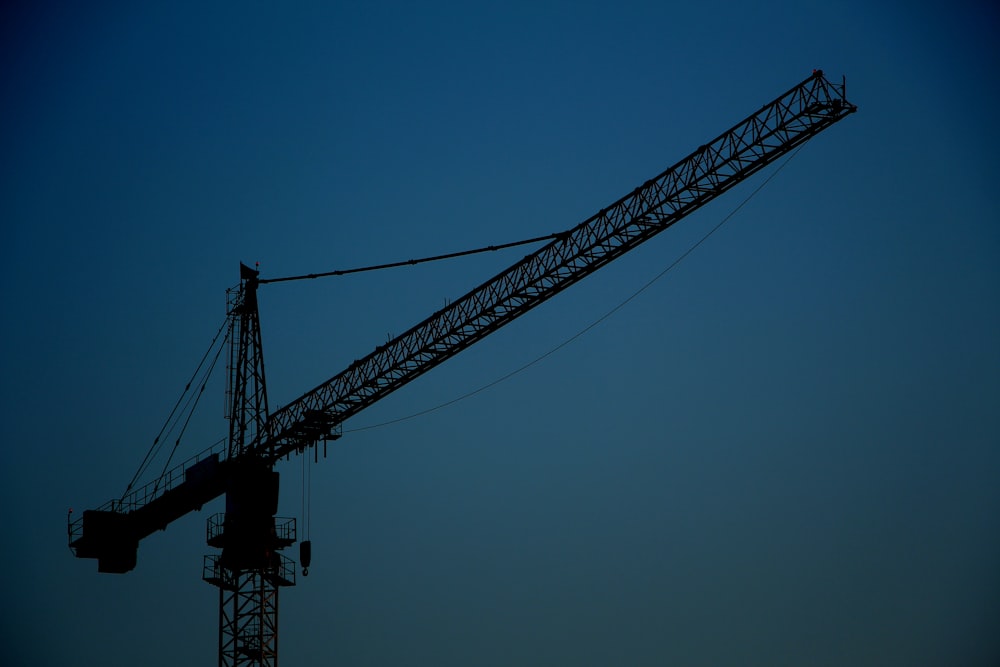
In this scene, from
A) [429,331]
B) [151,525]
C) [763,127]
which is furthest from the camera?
[151,525]

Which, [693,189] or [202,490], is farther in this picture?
[202,490]

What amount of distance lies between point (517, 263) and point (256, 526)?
1974cm

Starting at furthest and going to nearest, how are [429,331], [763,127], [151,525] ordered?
[151,525]
[429,331]
[763,127]

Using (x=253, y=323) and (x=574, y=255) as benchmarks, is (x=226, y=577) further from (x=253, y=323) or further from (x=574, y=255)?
(x=574, y=255)

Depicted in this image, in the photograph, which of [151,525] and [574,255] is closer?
[574,255]

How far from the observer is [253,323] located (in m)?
84.4

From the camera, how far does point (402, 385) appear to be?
263ft

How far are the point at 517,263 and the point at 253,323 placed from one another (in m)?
16.7

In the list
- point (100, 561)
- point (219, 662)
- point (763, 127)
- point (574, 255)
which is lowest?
point (219, 662)

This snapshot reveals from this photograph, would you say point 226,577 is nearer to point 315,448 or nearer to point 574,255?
point 315,448

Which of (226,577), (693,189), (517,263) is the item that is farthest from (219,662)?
(693,189)

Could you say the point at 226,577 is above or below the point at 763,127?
below

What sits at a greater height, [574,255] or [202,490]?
[574,255]

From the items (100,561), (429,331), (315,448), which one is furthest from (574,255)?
(100,561)
